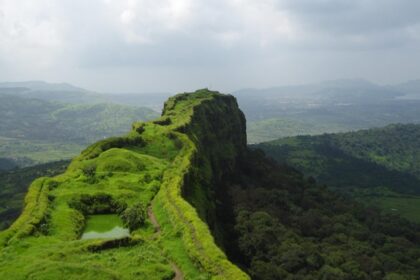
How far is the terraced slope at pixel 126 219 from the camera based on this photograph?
32344 mm

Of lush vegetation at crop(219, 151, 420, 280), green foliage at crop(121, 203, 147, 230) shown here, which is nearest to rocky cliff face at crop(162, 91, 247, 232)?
lush vegetation at crop(219, 151, 420, 280)

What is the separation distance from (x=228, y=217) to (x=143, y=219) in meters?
45.1

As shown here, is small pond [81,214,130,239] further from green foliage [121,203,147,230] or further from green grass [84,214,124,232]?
green foliage [121,203,147,230]

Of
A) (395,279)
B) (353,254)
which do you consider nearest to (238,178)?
(353,254)

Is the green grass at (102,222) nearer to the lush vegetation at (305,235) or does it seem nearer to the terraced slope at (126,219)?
the terraced slope at (126,219)

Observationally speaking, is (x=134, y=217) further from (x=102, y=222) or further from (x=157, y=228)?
(x=102, y=222)

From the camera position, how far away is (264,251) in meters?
73.8

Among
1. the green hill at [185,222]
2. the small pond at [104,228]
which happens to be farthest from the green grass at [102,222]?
the green hill at [185,222]

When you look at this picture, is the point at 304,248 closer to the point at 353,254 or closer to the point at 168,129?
the point at 353,254

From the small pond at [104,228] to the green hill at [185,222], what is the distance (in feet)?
0.35

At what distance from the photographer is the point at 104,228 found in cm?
4550

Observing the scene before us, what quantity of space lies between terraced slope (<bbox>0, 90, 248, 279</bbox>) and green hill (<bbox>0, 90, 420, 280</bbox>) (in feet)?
0.35

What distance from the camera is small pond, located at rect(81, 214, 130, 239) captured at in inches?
1687

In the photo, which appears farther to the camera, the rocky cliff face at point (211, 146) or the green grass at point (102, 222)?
the rocky cliff face at point (211, 146)
